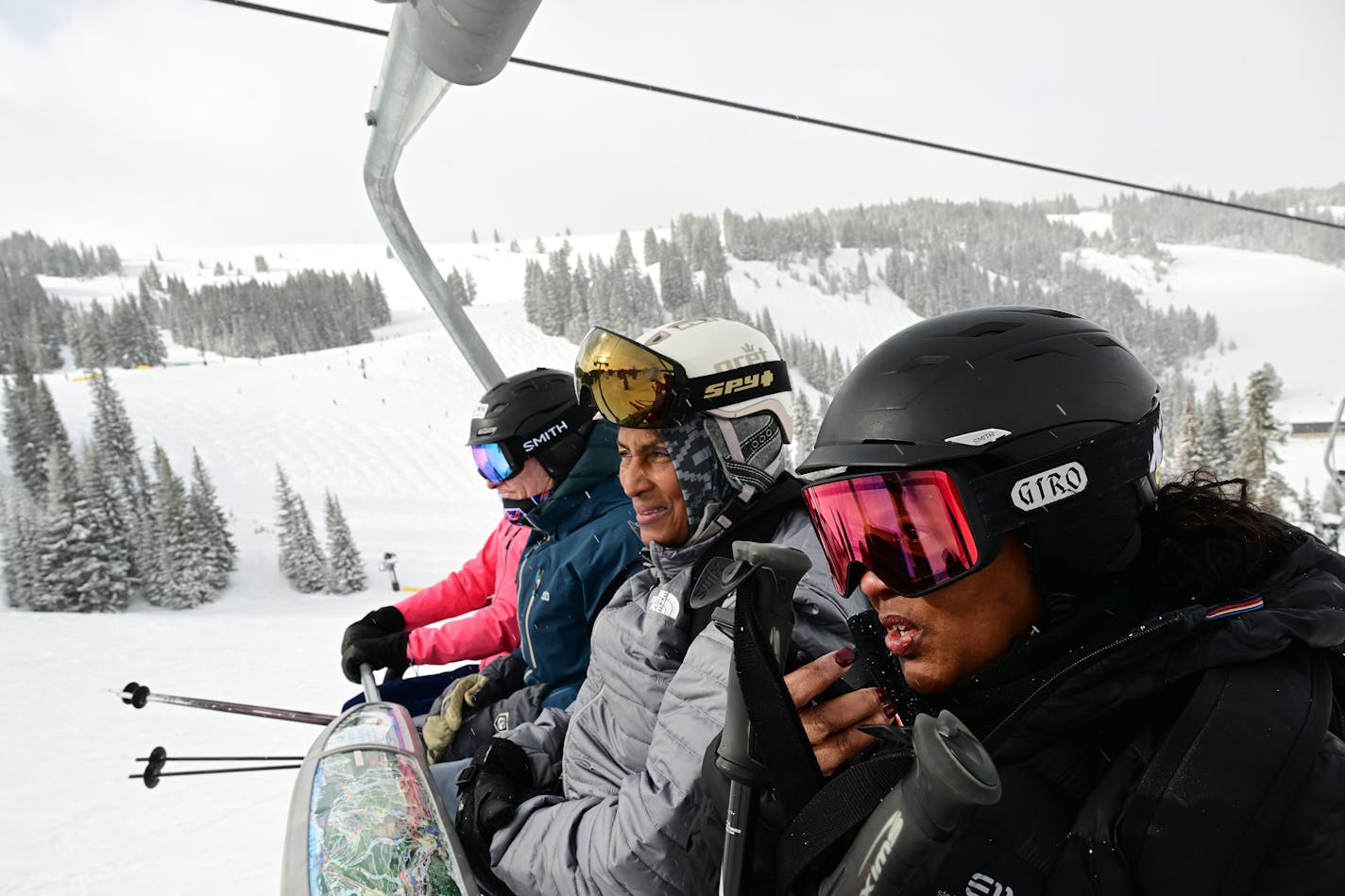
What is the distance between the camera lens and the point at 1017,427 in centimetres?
131

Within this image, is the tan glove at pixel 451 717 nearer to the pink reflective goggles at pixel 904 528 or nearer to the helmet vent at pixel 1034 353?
the pink reflective goggles at pixel 904 528

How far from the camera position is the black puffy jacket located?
89 centimetres

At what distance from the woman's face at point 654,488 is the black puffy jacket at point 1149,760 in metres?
1.42

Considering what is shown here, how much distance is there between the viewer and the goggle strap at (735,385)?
2.44m

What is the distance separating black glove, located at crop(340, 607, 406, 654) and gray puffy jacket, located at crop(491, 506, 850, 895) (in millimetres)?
1888

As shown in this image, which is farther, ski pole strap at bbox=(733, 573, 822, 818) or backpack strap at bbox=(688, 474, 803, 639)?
backpack strap at bbox=(688, 474, 803, 639)

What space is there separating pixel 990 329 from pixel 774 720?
86 centimetres

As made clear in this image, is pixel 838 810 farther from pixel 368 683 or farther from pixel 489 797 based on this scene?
pixel 368 683

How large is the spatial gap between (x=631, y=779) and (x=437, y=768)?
154cm

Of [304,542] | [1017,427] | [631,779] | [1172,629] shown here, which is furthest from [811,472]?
[304,542]

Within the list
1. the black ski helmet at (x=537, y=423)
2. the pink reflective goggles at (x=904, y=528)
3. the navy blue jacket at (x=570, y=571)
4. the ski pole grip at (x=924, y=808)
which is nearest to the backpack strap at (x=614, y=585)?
the navy blue jacket at (x=570, y=571)

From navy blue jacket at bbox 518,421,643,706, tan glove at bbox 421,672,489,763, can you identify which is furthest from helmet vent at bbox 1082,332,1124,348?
tan glove at bbox 421,672,489,763

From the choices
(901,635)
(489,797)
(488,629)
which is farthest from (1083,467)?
(488,629)

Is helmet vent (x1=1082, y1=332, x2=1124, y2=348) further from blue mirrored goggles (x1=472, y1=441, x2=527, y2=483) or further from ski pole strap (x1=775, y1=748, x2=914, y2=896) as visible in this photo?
blue mirrored goggles (x1=472, y1=441, x2=527, y2=483)
